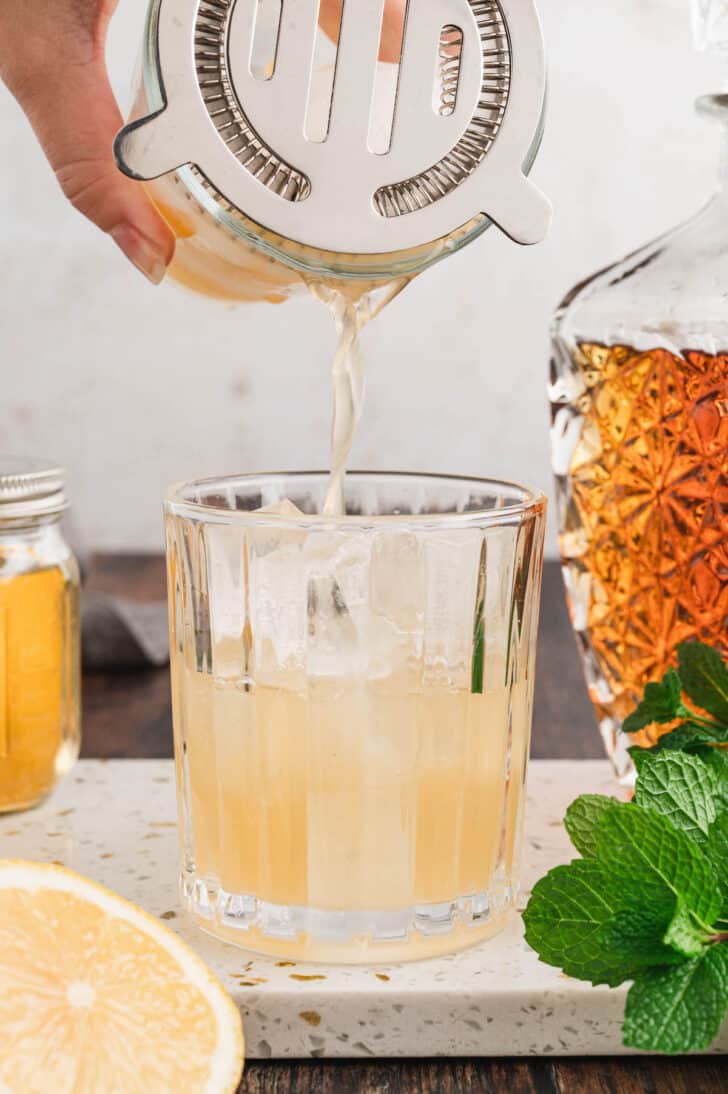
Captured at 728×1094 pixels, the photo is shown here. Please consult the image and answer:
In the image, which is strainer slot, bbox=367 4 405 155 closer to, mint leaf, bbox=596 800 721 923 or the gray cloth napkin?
mint leaf, bbox=596 800 721 923

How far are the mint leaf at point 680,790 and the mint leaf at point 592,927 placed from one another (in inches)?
1.8

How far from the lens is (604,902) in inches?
18.4

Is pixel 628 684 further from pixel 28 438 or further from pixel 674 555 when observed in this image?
pixel 28 438

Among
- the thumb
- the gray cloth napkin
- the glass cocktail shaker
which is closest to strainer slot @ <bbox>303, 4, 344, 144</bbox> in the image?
the glass cocktail shaker

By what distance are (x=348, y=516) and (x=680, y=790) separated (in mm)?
177

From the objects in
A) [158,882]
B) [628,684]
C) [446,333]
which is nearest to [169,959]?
[158,882]

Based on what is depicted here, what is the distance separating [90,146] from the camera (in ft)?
2.21

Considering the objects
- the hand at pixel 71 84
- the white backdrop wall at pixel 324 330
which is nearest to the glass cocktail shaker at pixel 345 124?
the hand at pixel 71 84

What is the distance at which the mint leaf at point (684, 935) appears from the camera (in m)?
0.43

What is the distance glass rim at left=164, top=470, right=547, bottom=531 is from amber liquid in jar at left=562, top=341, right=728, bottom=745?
12cm

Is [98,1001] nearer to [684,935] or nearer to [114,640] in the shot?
[684,935]

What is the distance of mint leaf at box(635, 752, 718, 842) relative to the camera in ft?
1.66

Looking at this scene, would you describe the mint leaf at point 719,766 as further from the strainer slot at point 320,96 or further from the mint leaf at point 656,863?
the strainer slot at point 320,96

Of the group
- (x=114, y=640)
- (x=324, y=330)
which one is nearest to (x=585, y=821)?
(x=114, y=640)
